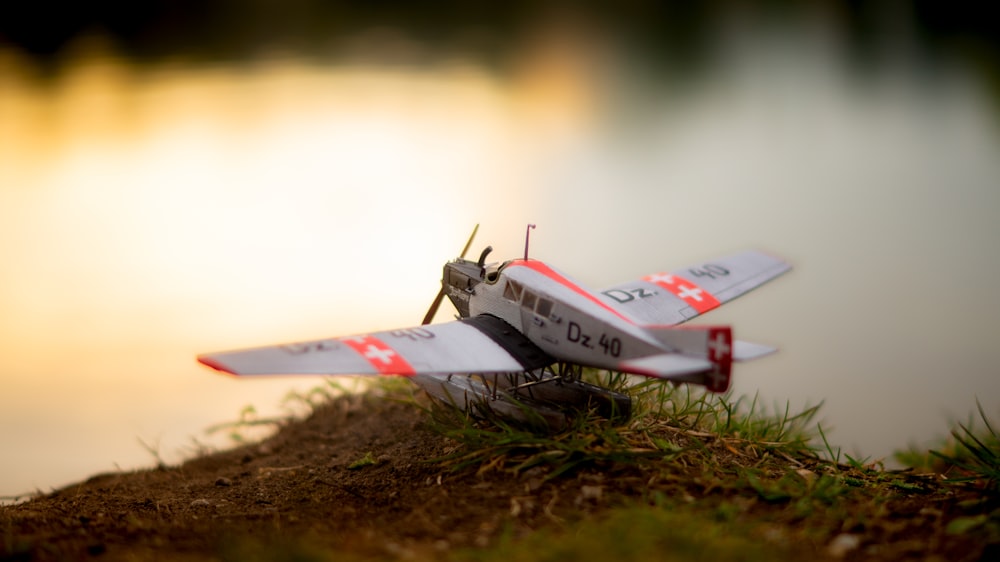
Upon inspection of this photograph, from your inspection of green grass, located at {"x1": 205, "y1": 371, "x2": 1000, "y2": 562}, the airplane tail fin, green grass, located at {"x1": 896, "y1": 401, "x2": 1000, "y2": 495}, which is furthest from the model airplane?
green grass, located at {"x1": 896, "y1": 401, "x2": 1000, "y2": 495}

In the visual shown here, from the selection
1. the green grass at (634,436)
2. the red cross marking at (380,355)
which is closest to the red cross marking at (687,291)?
the green grass at (634,436)

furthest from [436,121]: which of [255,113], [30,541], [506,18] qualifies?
[30,541]

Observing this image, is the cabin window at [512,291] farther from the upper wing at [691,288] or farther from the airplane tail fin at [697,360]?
the airplane tail fin at [697,360]

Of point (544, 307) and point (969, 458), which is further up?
point (544, 307)

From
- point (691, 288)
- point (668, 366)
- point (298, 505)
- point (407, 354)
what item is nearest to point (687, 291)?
point (691, 288)

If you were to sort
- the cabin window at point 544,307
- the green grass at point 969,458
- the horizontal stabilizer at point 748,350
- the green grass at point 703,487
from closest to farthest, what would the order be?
1. the green grass at point 703,487
2. the horizontal stabilizer at point 748,350
3. the green grass at point 969,458
4. the cabin window at point 544,307

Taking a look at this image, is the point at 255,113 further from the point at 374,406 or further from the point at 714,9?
the point at 714,9

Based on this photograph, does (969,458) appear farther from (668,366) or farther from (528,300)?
(528,300)
